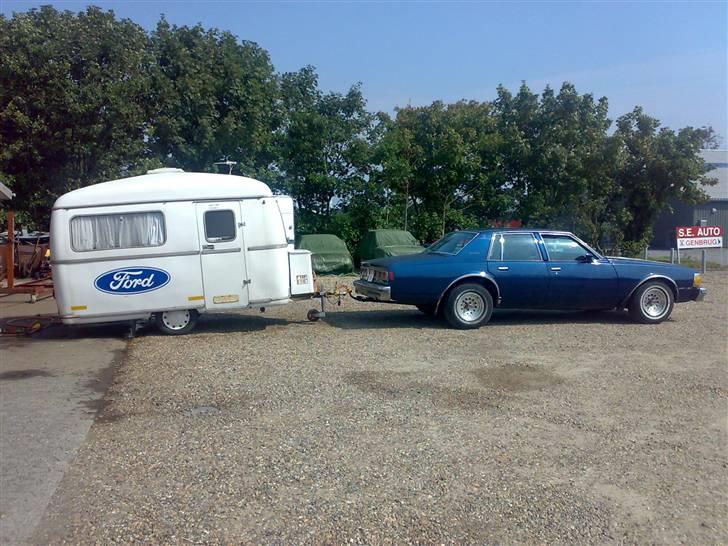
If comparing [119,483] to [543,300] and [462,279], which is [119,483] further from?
[543,300]

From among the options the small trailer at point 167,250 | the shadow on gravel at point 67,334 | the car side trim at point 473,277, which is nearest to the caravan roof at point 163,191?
the small trailer at point 167,250

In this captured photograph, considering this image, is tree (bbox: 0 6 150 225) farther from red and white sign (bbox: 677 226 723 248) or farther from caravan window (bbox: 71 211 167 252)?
red and white sign (bbox: 677 226 723 248)

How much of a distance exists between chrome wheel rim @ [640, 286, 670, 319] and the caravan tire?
7.39 m

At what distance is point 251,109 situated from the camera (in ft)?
72.3

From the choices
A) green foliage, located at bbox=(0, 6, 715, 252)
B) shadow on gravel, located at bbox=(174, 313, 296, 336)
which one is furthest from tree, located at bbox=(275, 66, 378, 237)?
shadow on gravel, located at bbox=(174, 313, 296, 336)

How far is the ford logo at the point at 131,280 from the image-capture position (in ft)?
34.7

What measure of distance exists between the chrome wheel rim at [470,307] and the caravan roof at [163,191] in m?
3.54

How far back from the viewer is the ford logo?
10.6m

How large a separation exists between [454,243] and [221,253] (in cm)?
379

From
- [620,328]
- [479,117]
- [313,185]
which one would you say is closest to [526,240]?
[620,328]

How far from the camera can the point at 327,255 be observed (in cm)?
2070

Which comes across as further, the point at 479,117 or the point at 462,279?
the point at 479,117

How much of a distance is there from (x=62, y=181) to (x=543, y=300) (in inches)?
597

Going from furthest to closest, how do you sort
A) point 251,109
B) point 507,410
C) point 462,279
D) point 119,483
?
point 251,109 → point 462,279 → point 507,410 → point 119,483
